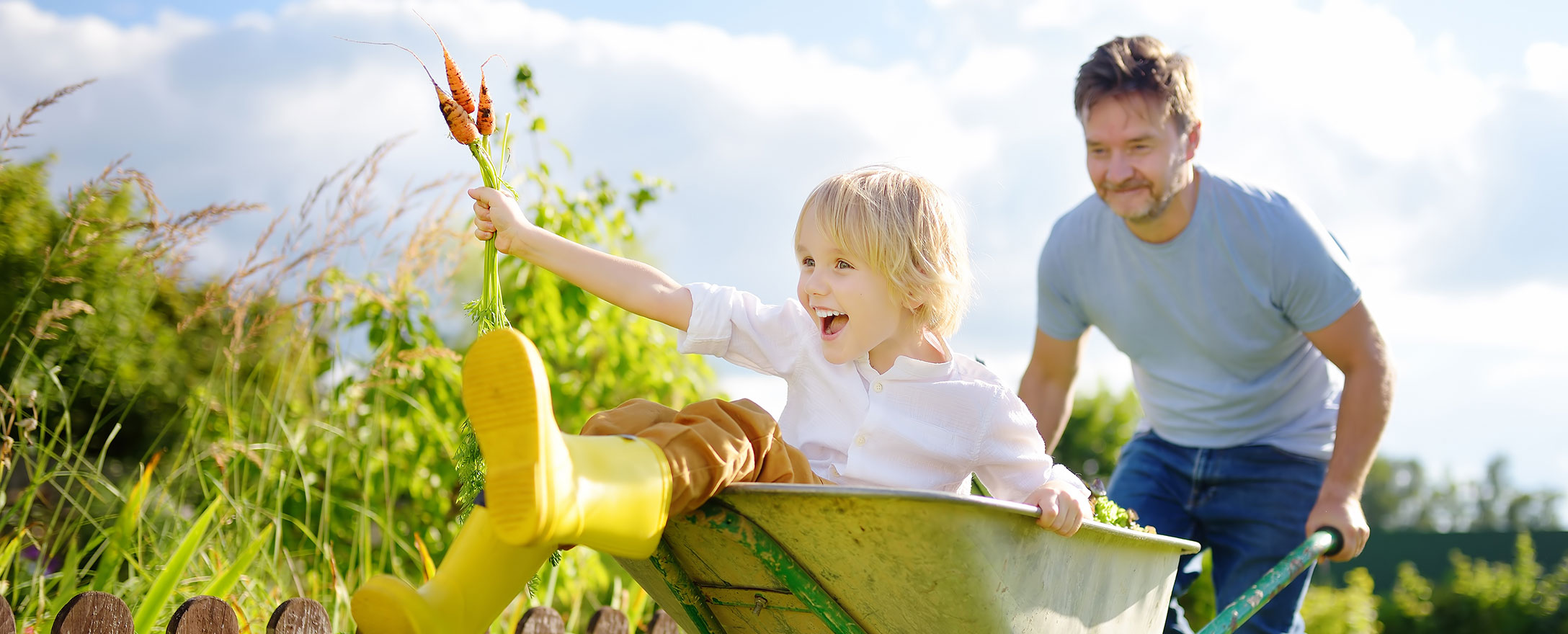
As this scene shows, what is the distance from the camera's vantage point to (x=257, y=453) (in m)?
2.97

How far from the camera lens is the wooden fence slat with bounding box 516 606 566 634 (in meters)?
2.52

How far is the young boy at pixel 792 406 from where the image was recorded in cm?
131

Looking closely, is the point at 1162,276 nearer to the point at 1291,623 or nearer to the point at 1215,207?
the point at 1215,207

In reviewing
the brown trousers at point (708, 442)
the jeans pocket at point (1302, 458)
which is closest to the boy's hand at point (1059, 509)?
the brown trousers at point (708, 442)

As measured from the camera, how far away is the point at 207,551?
2.75 metres

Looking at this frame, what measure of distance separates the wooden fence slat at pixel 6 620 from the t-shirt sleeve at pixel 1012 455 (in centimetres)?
161

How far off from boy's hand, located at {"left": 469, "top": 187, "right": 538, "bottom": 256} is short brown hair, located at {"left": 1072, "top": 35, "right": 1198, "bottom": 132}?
1.91 meters

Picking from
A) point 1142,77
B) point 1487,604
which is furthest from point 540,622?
point 1487,604

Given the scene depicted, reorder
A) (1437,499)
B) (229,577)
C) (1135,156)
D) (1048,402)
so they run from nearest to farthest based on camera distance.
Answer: (229,577)
(1135,156)
(1048,402)
(1437,499)

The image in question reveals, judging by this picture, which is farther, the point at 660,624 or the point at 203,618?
the point at 660,624

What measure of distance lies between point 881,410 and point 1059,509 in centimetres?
37

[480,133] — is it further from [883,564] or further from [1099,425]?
[1099,425]

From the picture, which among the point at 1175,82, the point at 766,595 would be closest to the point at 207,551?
the point at 766,595

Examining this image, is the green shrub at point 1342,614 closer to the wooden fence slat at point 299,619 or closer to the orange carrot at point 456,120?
the wooden fence slat at point 299,619
